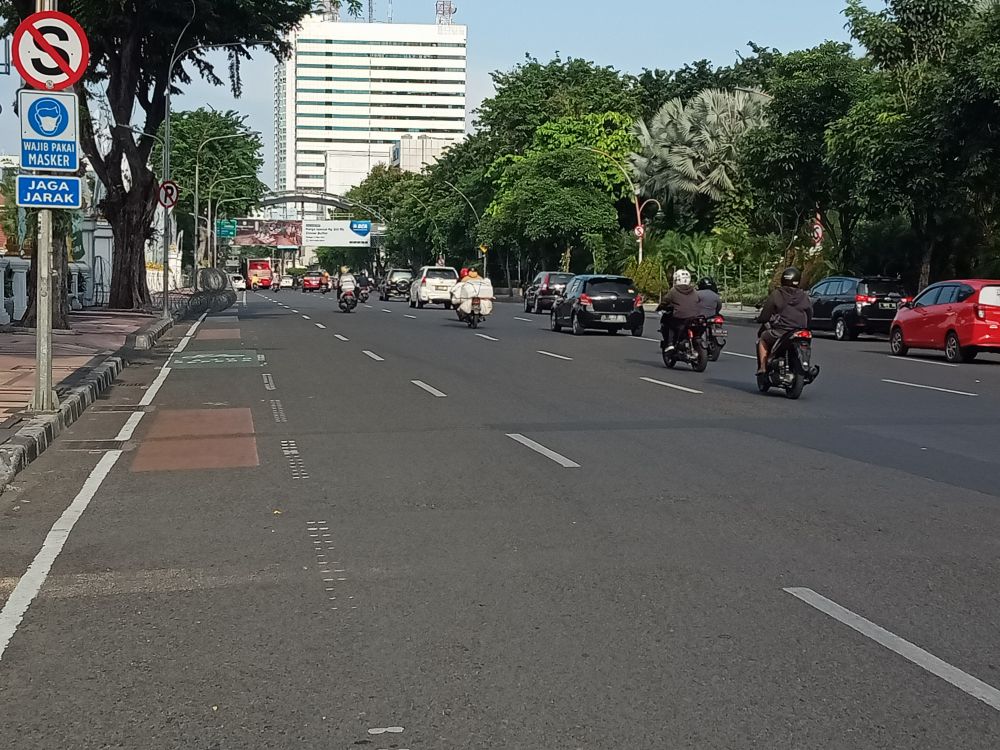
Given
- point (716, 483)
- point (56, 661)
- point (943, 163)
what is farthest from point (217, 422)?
point (943, 163)

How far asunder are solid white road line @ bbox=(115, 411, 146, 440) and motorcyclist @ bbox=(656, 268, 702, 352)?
931 centimetres

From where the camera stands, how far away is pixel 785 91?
135 ft

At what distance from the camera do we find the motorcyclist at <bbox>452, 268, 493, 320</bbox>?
1383 inches

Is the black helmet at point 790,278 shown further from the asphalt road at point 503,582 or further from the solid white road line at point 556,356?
the solid white road line at point 556,356

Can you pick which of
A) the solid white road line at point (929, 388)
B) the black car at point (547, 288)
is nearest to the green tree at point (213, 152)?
the black car at point (547, 288)

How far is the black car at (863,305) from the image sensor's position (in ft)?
107

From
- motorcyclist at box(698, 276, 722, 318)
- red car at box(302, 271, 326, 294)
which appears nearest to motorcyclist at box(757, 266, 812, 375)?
motorcyclist at box(698, 276, 722, 318)

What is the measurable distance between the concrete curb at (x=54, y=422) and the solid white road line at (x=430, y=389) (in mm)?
4162

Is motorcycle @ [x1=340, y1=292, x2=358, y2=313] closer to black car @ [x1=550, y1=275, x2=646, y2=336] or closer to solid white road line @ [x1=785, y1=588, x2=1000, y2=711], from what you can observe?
black car @ [x1=550, y1=275, x2=646, y2=336]

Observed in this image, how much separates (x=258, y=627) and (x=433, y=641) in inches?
32.9

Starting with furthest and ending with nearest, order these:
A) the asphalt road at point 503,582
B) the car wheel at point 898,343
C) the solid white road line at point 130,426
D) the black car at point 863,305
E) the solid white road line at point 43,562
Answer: the black car at point 863,305
the car wheel at point 898,343
the solid white road line at point 130,426
the solid white road line at point 43,562
the asphalt road at point 503,582

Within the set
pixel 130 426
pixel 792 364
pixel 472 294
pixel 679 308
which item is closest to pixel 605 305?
pixel 472 294

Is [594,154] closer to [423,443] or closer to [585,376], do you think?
[585,376]

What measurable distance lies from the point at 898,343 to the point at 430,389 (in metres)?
13.3
